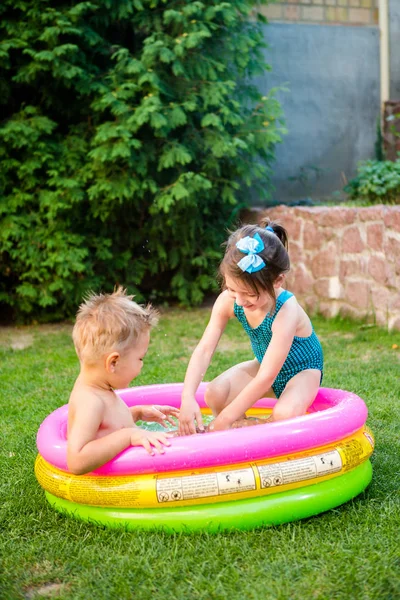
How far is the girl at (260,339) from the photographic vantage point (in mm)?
2947

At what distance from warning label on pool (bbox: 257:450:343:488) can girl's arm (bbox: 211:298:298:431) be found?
1.24ft

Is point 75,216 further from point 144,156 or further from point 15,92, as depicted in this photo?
point 15,92

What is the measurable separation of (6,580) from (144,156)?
5067mm

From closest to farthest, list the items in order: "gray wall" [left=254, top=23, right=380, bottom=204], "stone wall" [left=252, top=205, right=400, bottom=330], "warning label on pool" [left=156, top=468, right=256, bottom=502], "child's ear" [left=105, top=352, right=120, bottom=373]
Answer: "warning label on pool" [left=156, top=468, right=256, bottom=502] → "child's ear" [left=105, top=352, right=120, bottom=373] → "stone wall" [left=252, top=205, right=400, bottom=330] → "gray wall" [left=254, top=23, right=380, bottom=204]

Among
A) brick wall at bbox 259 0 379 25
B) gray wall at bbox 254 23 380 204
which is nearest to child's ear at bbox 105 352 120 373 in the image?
gray wall at bbox 254 23 380 204

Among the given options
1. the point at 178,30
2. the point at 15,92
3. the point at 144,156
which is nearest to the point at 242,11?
the point at 178,30

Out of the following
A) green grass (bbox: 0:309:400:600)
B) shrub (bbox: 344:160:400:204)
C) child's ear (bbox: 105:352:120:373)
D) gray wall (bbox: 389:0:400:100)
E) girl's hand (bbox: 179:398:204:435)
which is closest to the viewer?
green grass (bbox: 0:309:400:600)

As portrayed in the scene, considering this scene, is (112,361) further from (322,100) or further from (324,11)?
(324,11)

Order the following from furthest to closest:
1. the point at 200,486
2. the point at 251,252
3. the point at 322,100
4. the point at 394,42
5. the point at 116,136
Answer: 1. the point at 394,42
2. the point at 322,100
3. the point at 116,136
4. the point at 251,252
5. the point at 200,486

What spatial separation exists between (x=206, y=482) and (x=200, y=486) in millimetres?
25

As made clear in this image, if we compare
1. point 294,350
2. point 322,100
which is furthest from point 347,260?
point 294,350

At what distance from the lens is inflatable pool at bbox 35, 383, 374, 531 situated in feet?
8.34

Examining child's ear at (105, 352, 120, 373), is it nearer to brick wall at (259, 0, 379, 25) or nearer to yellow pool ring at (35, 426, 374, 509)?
yellow pool ring at (35, 426, 374, 509)

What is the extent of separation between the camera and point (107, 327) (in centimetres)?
A: 267
